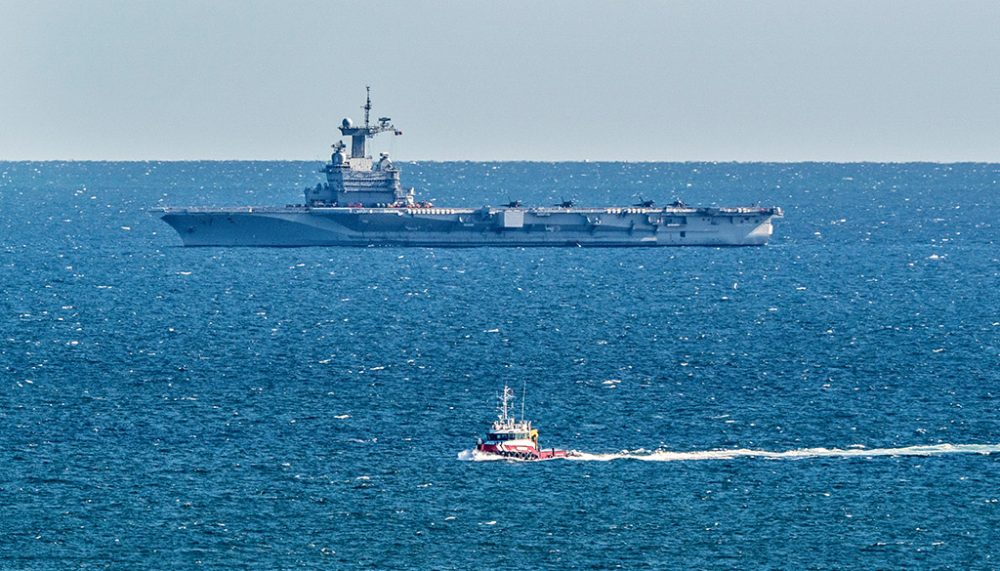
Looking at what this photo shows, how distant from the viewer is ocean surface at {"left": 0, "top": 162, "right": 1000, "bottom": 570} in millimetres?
57219

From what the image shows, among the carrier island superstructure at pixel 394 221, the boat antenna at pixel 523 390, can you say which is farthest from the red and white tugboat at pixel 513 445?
the carrier island superstructure at pixel 394 221

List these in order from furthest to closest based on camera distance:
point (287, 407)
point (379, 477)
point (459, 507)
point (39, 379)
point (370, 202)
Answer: point (370, 202) → point (39, 379) → point (287, 407) → point (379, 477) → point (459, 507)

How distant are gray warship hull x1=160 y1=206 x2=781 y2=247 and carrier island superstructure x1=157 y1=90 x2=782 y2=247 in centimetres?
8

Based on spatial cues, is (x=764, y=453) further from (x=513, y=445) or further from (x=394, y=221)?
(x=394, y=221)

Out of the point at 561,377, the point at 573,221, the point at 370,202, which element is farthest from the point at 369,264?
the point at 561,377

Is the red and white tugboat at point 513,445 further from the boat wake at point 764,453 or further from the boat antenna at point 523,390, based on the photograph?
the boat antenna at point 523,390

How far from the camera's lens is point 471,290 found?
420 feet

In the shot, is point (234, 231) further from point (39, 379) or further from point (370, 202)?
point (39, 379)

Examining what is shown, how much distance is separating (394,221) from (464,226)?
6.00 meters

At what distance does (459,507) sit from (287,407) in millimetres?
19060

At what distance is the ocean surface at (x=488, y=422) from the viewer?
57219 millimetres

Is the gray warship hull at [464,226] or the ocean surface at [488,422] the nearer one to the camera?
the ocean surface at [488,422]

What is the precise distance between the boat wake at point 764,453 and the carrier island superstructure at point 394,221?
86743 mm

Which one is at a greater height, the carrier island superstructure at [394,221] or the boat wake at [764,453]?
the carrier island superstructure at [394,221]
